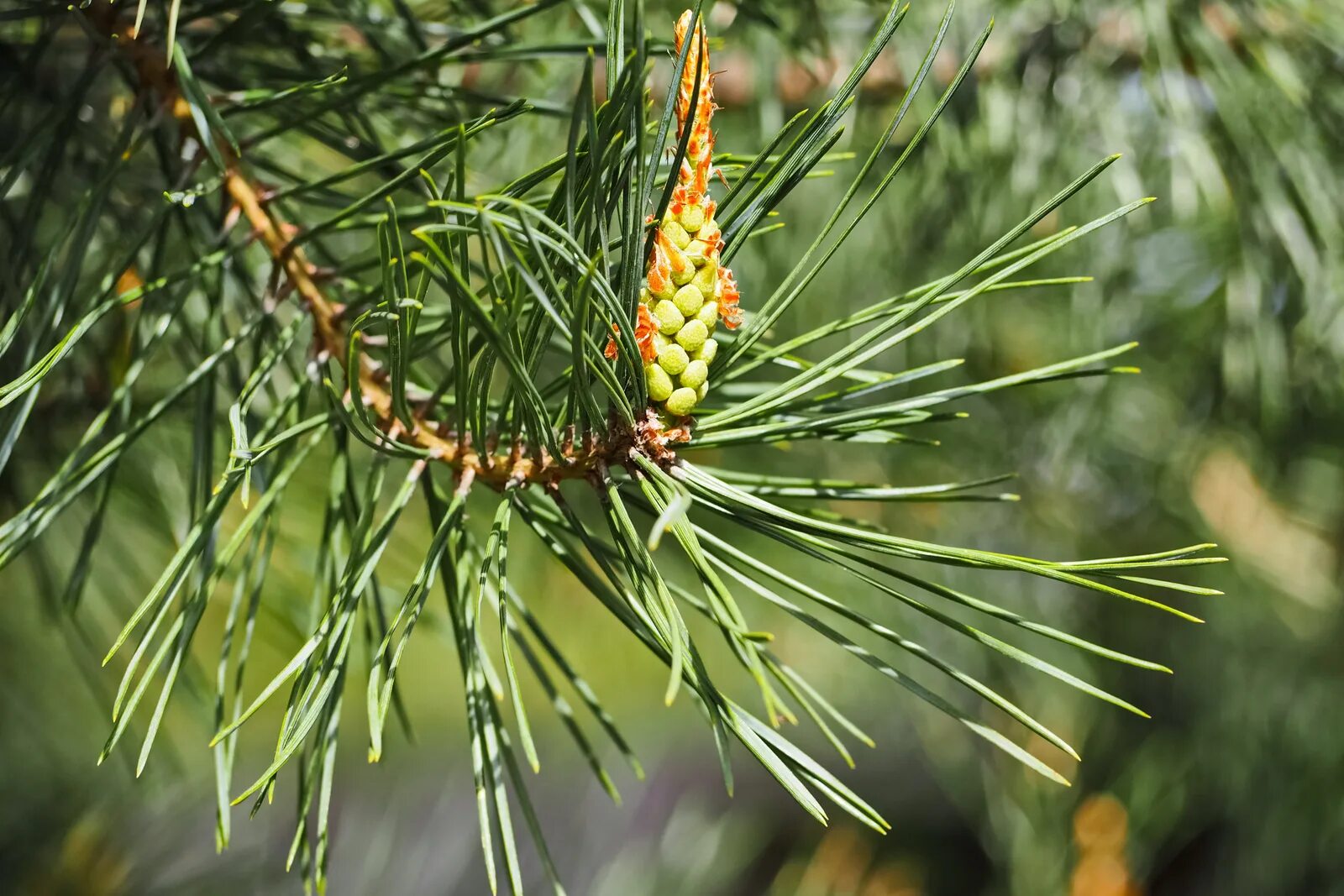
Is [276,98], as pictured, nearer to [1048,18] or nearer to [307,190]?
[307,190]

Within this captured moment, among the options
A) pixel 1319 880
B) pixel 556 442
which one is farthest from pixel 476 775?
pixel 1319 880

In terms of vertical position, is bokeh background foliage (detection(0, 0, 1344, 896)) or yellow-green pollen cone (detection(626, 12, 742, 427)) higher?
yellow-green pollen cone (detection(626, 12, 742, 427))

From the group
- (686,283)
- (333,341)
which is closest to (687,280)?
(686,283)

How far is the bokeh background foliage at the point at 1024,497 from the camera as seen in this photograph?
1.46 feet

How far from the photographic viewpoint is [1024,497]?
33.8 inches

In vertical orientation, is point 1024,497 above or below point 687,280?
below

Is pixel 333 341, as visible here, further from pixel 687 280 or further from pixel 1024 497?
pixel 1024 497

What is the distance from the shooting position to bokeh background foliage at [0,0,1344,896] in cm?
45

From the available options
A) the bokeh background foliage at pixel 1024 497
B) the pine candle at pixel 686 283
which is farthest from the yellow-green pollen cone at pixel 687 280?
the bokeh background foliage at pixel 1024 497

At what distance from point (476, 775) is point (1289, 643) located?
0.91 m

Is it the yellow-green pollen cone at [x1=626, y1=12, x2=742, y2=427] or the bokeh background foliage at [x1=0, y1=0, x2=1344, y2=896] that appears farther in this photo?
the bokeh background foliage at [x1=0, y1=0, x2=1344, y2=896]

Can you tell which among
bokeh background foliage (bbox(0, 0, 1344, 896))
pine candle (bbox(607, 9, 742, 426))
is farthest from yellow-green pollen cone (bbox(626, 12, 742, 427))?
bokeh background foliage (bbox(0, 0, 1344, 896))

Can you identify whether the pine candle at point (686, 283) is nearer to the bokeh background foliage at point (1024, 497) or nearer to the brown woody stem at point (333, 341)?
the brown woody stem at point (333, 341)

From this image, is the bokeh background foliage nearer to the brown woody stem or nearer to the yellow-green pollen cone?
the brown woody stem
